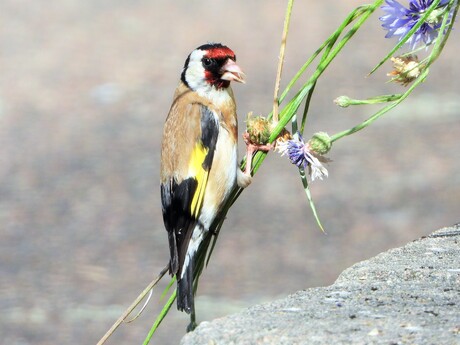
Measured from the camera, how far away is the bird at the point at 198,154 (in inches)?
114

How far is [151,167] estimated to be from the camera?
6.72 m

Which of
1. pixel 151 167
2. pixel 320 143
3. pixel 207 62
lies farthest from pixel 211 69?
pixel 151 167

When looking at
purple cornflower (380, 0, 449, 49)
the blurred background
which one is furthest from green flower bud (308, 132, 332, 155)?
the blurred background

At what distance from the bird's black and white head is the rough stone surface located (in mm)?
607

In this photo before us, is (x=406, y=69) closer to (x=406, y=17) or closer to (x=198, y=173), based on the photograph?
(x=406, y=17)

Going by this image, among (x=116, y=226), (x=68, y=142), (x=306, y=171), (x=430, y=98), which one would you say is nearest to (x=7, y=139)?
(x=68, y=142)

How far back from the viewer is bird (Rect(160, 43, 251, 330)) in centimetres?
290

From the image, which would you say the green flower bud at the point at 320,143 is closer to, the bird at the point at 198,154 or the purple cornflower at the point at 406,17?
the purple cornflower at the point at 406,17

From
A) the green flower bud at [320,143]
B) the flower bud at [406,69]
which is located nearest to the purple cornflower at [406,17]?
the flower bud at [406,69]

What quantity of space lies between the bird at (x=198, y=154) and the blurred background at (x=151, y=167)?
220 centimetres

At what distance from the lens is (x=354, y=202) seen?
20.3 ft

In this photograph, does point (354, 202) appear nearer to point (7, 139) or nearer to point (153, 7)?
point (7, 139)

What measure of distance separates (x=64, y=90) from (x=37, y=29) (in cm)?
100

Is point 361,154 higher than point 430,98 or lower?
lower
